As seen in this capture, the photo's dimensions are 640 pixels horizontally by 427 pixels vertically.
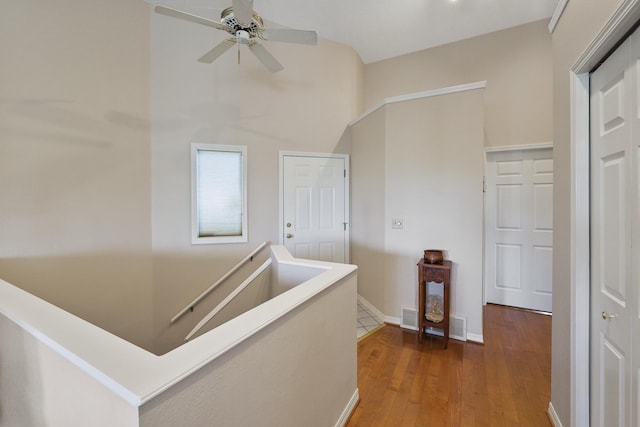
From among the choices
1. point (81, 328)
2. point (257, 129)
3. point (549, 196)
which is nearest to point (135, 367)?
point (81, 328)

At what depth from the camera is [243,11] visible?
185cm

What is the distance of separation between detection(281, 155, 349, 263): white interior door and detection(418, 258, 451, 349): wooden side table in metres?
1.38

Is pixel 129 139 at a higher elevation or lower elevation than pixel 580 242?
higher

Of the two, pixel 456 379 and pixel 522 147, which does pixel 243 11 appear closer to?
pixel 456 379

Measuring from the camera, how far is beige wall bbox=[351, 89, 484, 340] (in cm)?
281

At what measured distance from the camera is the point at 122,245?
113 inches

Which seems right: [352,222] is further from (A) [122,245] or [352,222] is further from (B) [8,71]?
(B) [8,71]

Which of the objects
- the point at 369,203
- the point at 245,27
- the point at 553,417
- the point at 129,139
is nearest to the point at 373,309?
the point at 369,203

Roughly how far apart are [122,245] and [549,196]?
195 inches

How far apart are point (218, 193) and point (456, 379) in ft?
10.1

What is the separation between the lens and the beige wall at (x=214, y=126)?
316 cm

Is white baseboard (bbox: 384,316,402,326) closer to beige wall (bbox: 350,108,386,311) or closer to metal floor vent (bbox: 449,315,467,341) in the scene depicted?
beige wall (bbox: 350,108,386,311)

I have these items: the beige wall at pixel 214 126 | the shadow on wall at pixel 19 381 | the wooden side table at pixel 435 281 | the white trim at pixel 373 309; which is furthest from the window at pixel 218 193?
the wooden side table at pixel 435 281

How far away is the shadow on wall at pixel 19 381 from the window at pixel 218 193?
6.65 feet
